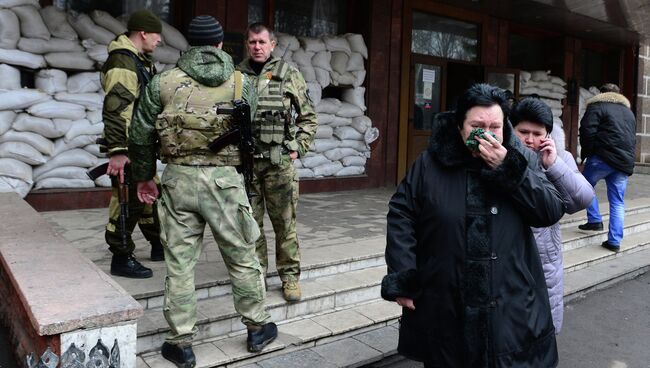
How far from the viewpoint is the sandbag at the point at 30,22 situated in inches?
214

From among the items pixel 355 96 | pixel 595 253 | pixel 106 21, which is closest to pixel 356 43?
pixel 355 96

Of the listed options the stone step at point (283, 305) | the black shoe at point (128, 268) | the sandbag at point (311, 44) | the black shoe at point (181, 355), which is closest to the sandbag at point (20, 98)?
the black shoe at point (128, 268)

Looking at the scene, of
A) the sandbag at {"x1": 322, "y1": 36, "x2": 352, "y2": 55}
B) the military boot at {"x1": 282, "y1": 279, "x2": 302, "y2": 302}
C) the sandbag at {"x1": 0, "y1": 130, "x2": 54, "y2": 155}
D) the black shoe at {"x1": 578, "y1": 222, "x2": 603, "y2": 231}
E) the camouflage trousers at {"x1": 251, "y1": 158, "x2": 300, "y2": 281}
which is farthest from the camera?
the sandbag at {"x1": 322, "y1": 36, "x2": 352, "y2": 55}

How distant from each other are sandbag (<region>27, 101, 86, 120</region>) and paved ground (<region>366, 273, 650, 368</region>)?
13.6 ft

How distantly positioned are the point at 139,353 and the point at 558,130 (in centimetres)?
251

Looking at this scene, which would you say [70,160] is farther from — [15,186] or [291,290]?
[291,290]

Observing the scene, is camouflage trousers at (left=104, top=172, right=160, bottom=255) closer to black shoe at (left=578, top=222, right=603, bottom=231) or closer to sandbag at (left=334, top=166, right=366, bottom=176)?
sandbag at (left=334, top=166, right=366, bottom=176)

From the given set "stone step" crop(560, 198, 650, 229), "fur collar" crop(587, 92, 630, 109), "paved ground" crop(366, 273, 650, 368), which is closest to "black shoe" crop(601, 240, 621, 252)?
"stone step" crop(560, 198, 650, 229)

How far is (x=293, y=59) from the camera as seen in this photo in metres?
7.45

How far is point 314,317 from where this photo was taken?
3787mm

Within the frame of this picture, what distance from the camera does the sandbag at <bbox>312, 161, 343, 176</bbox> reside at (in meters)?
7.86

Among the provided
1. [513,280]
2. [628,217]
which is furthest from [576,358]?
[628,217]

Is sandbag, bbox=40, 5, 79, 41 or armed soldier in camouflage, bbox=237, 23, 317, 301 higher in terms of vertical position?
sandbag, bbox=40, 5, 79, 41

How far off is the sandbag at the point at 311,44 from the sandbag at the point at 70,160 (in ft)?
10.3
